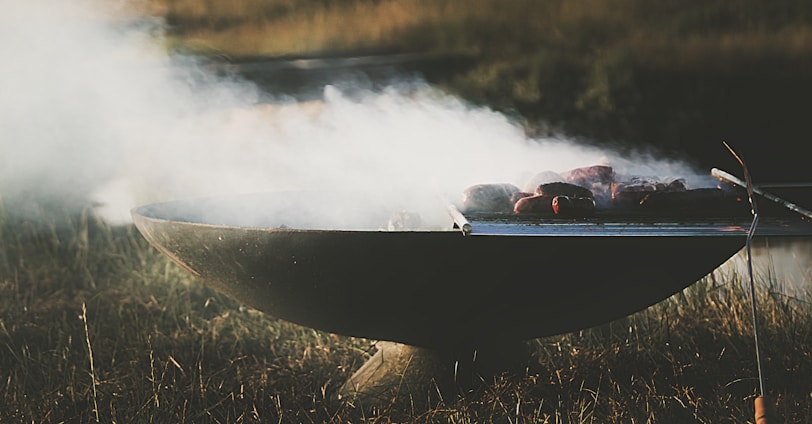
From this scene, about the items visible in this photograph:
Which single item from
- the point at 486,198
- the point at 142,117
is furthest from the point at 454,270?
the point at 142,117

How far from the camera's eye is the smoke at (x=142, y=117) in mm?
3412

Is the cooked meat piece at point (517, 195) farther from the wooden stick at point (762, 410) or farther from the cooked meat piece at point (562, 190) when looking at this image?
the wooden stick at point (762, 410)

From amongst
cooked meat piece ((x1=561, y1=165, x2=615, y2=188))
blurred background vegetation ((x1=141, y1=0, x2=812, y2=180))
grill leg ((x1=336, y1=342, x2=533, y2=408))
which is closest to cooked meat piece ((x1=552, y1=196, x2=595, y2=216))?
cooked meat piece ((x1=561, y1=165, x2=615, y2=188))

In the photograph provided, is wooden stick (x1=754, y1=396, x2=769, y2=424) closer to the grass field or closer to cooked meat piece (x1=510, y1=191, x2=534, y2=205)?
the grass field

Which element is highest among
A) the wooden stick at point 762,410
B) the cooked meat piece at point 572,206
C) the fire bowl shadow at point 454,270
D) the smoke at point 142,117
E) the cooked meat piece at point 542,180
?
the smoke at point 142,117

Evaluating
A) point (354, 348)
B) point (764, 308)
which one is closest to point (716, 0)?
point (764, 308)

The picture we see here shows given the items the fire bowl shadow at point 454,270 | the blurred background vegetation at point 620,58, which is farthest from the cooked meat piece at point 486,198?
the blurred background vegetation at point 620,58

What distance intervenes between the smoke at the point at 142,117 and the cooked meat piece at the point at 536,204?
4.24 ft

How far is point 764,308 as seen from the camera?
2.43 metres

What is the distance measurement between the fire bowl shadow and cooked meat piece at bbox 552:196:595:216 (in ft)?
0.24

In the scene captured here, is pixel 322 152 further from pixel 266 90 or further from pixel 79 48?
pixel 79 48

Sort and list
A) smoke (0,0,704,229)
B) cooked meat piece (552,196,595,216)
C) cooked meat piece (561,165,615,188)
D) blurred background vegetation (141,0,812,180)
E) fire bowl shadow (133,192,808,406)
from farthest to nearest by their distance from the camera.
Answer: blurred background vegetation (141,0,812,180)
smoke (0,0,704,229)
cooked meat piece (561,165,615,188)
cooked meat piece (552,196,595,216)
fire bowl shadow (133,192,808,406)

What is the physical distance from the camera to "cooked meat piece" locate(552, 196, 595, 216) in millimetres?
1702

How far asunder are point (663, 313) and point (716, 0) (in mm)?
2310
